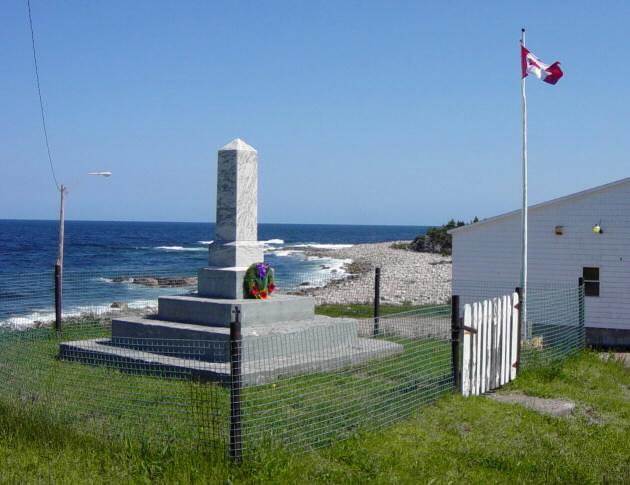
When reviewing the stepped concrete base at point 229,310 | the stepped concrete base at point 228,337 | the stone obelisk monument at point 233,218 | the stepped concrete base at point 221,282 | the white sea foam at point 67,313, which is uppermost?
the stone obelisk monument at point 233,218

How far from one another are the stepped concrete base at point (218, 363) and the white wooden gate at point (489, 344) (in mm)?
1917

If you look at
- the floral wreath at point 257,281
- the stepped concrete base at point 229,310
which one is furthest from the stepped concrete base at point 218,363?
the floral wreath at point 257,281

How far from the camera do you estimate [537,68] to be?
17.8 metres

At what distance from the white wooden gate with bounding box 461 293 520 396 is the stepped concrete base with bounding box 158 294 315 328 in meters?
3.43

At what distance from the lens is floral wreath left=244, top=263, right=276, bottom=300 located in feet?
39.8

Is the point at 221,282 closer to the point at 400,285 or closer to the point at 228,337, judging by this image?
the point at 228,337

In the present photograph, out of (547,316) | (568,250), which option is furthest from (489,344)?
(568,250)

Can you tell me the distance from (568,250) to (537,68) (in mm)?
4590

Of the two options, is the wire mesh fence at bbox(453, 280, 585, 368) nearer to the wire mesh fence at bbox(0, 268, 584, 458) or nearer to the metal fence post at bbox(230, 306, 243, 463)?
the wire mesh fence at bbox(0, 268, 584, 458)

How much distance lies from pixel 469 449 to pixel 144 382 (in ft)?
13.5

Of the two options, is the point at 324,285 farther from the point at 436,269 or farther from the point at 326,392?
the point at 326,392

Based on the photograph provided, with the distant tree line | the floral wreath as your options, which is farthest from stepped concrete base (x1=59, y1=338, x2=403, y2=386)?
the distant tree line

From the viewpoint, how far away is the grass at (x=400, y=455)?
20.5 feet

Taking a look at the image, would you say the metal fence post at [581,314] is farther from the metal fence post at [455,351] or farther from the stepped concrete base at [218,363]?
the metal fence post at [455,351]
